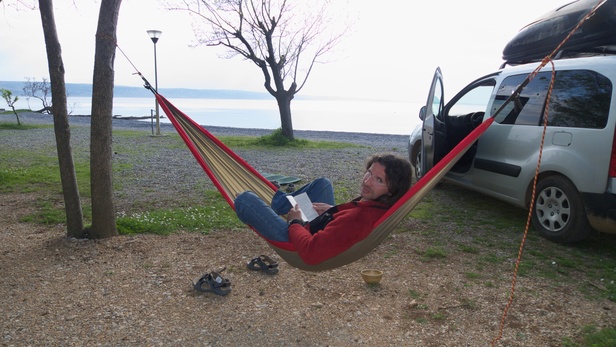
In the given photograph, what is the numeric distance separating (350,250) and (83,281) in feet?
6.59

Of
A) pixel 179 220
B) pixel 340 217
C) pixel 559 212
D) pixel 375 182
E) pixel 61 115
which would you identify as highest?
pixel 61 115

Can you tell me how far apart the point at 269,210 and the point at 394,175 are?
0.78 meters

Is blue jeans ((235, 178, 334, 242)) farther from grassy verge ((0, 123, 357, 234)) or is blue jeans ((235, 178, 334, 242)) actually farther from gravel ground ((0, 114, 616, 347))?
grassy verge ((0, 123, 357, 234))

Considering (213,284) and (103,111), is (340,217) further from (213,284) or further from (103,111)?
(103,111)

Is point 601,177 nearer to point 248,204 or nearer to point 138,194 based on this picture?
point 248,204

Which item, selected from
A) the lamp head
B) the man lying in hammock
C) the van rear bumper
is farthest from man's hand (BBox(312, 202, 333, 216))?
the lamp head

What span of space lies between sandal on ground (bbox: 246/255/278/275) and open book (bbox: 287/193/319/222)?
2.24 feet

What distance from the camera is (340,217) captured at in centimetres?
253

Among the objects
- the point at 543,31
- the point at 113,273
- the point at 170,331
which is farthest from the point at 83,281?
the point at 543,31

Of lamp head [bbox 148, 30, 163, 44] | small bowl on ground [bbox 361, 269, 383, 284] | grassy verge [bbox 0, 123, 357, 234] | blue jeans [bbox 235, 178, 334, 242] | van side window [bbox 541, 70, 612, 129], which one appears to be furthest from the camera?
lamp head [bbox 148, 30, 163, 44]

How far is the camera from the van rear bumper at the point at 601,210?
140 inches

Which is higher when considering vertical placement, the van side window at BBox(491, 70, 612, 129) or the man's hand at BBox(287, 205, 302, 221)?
the van side window at BBox(491, 70, 612, 129)

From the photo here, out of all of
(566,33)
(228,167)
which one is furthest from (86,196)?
(566,33)

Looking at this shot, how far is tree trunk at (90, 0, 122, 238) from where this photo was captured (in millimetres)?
3752
